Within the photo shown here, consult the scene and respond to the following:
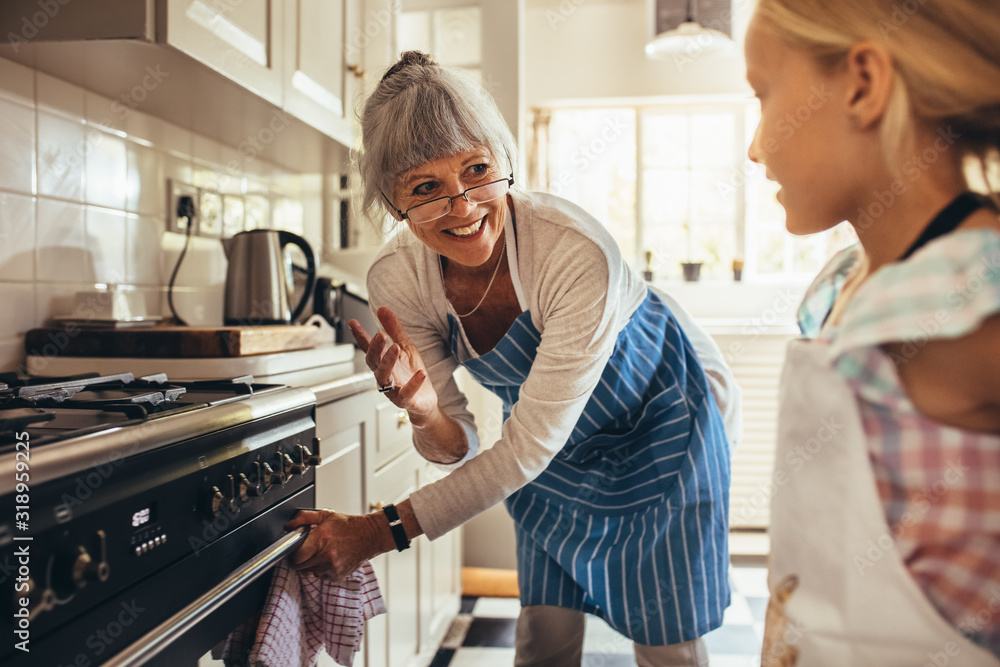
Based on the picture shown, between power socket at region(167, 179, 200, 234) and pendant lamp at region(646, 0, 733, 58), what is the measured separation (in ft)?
6.94

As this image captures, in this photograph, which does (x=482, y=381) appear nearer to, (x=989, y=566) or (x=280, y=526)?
(x=280, y=526)

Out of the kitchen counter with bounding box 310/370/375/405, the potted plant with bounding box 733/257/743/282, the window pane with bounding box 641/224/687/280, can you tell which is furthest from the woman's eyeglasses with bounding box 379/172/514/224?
the window pane with bounding box 641/224/687/280

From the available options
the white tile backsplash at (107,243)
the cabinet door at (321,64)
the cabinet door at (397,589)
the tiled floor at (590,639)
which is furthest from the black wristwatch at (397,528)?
the tiled floor at (590,639)

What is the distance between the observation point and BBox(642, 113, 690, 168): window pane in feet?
12.5

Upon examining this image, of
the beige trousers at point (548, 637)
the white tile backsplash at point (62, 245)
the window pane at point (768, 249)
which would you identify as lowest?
the beige trousers at point (548, 637)

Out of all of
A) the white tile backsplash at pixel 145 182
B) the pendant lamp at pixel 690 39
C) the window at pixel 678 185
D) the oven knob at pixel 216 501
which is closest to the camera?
the oven knob at pixel 216 501

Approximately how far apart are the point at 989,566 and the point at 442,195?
2.69 ft

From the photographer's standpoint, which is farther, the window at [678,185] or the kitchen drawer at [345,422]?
the window at [678,185]

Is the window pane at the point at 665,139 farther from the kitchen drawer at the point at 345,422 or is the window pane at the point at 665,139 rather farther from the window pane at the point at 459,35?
the kitchen drawer at the point at 345,422

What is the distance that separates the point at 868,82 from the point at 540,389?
0.66 m

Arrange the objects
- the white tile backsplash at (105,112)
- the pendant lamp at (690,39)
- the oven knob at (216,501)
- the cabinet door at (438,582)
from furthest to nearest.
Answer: the pendant lamp at (690,39), the cabinet door at (438,582), the white tile backsplash at (105,112), the oven knob at (216,501)

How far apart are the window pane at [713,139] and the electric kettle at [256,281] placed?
109 inches

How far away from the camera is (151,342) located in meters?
1.24

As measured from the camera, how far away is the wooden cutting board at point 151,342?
120 centimetres
